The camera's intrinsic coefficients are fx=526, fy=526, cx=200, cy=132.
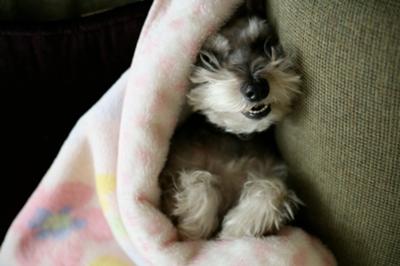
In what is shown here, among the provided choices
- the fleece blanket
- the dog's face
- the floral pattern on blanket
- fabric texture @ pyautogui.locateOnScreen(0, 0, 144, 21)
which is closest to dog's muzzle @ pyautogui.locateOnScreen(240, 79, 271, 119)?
the dog's face

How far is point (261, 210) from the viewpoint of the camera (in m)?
0.93

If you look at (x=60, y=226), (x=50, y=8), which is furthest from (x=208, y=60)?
(x=50, y=8)

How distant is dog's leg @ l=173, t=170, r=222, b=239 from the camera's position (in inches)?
38.1

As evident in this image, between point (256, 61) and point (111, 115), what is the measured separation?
1.08 feet

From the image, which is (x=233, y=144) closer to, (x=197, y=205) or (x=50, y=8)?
(x=197, y=205)

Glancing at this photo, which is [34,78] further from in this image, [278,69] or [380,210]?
[380,210]

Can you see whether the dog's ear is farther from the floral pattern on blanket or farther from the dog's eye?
the floral pattern on blanket

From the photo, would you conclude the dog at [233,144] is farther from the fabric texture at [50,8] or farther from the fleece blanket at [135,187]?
the fabric texture at [50,8]

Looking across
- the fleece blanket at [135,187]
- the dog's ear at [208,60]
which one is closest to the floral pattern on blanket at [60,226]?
the fleece blanket at [135,187]

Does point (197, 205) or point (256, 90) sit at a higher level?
point (256, 90)

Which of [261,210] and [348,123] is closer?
[348,123]

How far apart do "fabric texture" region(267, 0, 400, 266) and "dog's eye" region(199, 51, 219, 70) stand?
128mm

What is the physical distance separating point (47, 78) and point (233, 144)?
1.69ft

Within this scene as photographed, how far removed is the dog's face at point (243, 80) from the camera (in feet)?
2.79
